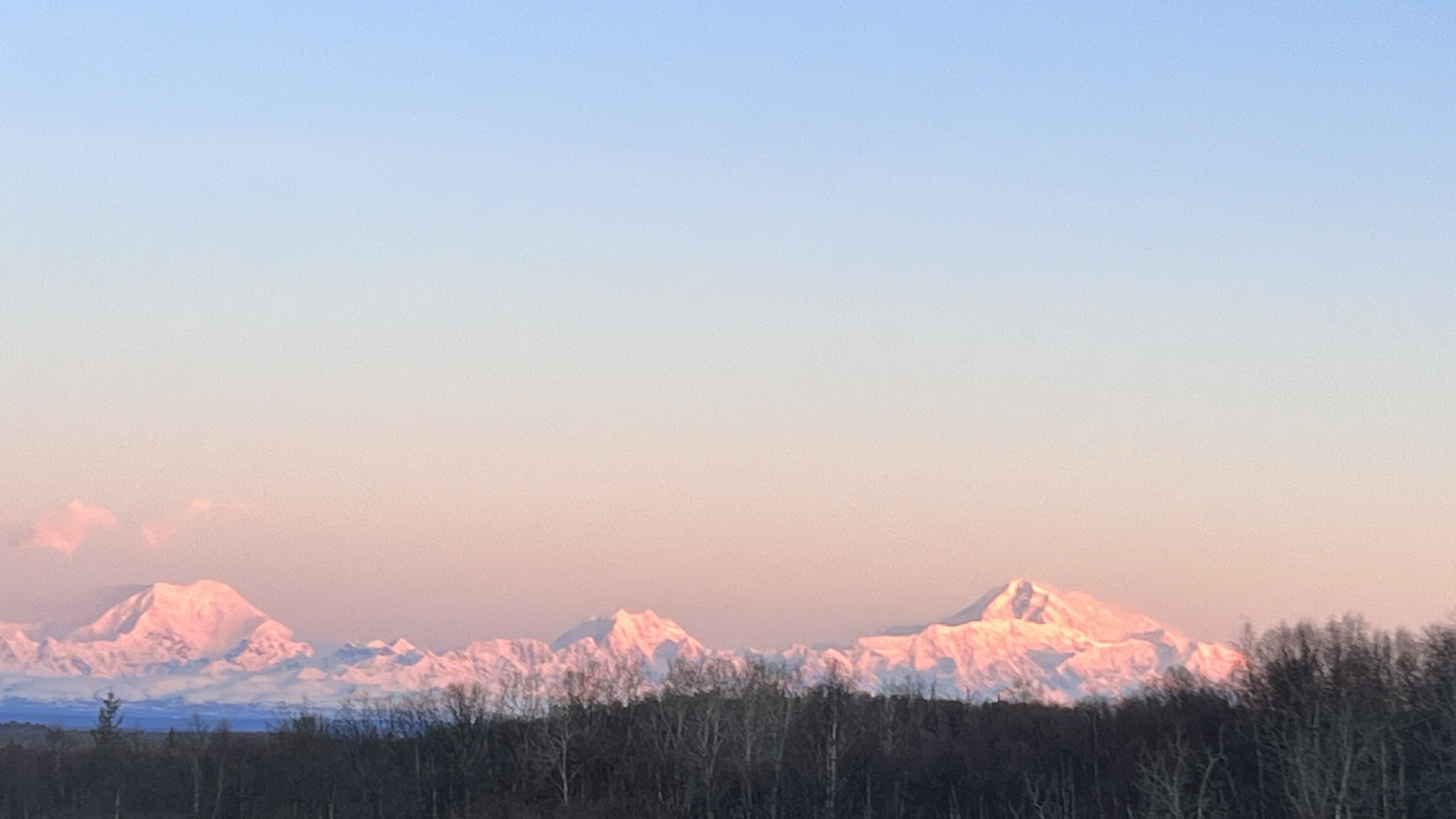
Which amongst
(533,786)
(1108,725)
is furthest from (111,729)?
(1108,725)

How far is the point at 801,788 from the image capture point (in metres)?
117

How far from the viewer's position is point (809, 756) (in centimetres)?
12419

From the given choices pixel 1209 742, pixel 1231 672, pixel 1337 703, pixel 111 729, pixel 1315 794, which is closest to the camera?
pixel 1315 794

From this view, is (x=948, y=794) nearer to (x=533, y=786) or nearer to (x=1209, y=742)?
(x=1209, y=742)

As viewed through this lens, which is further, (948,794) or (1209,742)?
(948,794)

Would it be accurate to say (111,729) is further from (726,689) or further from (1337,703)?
(1337,703)

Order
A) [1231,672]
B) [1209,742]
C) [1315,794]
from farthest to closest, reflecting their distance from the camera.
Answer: [1231,672] → [1209,742] → [1315,794]

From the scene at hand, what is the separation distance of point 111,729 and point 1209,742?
92.5 metres

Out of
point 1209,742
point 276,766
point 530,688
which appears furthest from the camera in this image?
point 530,688

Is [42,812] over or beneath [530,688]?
beneath

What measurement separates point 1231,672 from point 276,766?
226 ft

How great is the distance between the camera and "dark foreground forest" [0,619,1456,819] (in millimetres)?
90812

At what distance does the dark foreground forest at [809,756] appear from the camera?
90812 mm

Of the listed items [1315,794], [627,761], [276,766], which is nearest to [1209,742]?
[1315,794]
